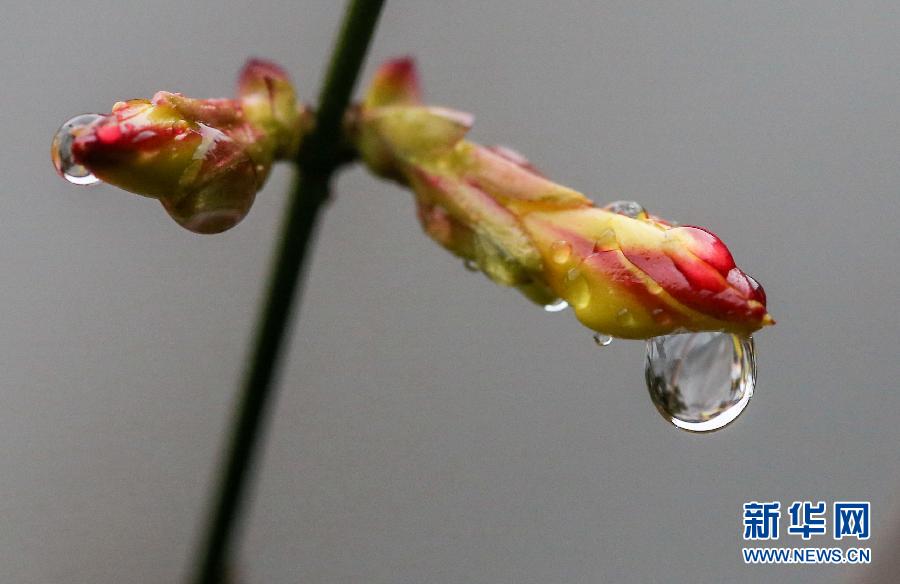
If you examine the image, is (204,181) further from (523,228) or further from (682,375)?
(682,375)

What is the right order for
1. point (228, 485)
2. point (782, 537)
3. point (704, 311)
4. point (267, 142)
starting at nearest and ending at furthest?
point (704, 311) → point (267, 142) → point (228, 485) → point (782, 537)

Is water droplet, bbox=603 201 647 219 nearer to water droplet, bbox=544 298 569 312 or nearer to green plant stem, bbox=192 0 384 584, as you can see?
water droplet, bbox=544 298 569 312

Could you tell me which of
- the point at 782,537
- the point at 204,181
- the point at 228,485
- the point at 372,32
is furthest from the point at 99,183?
the point at 782,537

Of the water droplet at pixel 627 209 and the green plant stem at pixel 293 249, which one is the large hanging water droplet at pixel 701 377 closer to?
the water droplet at pixel 627 209

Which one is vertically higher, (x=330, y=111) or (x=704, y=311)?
(x=330, y=111)

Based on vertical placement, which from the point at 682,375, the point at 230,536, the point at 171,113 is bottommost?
the point at 230,536

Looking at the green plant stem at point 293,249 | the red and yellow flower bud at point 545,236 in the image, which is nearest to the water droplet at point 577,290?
the red and yellow flower bud at point 545,236
